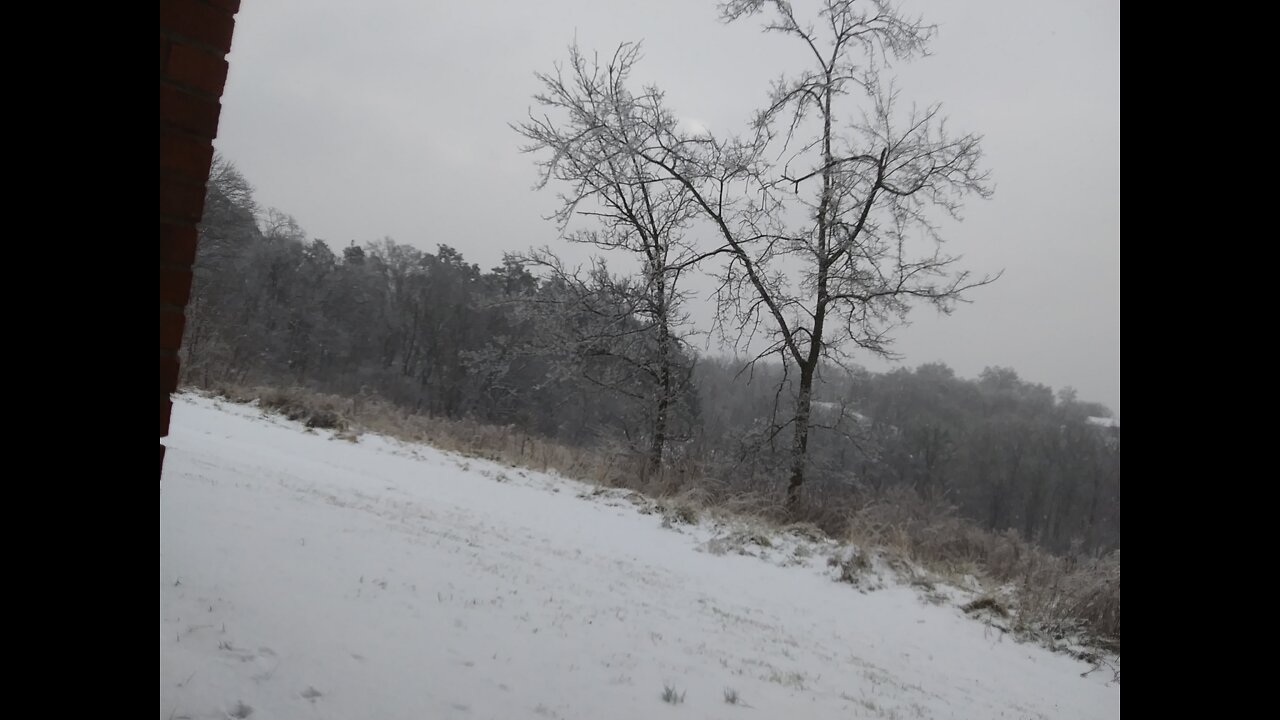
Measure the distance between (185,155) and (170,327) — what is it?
0.34 meters

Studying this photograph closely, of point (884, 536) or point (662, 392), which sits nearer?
point (884, 536)

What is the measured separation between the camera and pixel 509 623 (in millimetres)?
3482

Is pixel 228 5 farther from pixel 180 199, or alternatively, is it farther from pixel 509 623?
pixel 509 623

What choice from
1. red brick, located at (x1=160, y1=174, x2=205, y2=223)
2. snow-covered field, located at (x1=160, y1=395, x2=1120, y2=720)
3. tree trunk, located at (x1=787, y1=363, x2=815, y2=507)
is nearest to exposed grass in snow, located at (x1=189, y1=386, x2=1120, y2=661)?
snow-covered field, located at (x1=160, y1=395, x2=1120, y2=720)

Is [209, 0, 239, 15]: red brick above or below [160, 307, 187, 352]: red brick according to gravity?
above

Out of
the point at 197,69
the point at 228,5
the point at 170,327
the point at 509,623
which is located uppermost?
the point at 228,5

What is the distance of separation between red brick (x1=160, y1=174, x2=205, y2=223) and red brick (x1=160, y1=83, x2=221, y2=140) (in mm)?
105

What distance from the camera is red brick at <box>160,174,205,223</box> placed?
1212 mm

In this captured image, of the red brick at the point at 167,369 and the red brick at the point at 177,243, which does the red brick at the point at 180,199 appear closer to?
the red brick at the point at 177,243

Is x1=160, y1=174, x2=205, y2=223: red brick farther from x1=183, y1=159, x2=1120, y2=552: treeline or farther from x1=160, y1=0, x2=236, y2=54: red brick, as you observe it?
x1=183, y1=159, x2=1120, y2=552: treeline

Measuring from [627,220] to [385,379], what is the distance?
117 feet

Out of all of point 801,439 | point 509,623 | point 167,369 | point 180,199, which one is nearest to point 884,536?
point 801,439
